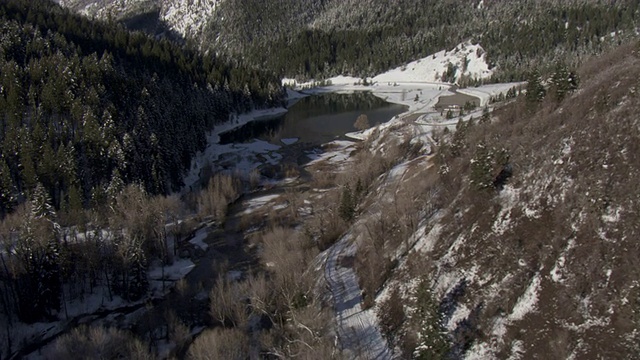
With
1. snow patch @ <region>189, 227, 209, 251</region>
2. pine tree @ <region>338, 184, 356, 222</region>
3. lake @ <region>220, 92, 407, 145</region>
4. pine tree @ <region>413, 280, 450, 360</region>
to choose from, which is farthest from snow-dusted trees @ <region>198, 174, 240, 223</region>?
pine tree @ <region>413, 280, 450, 360</region>

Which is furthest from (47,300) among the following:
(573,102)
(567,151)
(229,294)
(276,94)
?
(276,94)

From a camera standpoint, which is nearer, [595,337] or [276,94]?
[595,337]

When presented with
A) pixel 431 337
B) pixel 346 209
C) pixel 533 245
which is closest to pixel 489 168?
pixel 533 245

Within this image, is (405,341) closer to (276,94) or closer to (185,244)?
(185,244)

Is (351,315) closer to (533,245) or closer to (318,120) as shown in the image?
(533,245)

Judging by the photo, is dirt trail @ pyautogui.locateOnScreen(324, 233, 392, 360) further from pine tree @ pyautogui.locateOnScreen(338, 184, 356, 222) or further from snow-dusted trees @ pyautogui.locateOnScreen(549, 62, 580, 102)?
snow-dusted trees @ pyautogui.locateOnScreen(549, 62, 580, 102)

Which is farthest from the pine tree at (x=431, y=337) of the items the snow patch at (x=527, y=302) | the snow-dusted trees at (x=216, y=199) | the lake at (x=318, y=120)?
the lake at (x=318, y=120)

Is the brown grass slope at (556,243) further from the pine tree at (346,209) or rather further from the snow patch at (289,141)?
the snow patch at (289,141)
